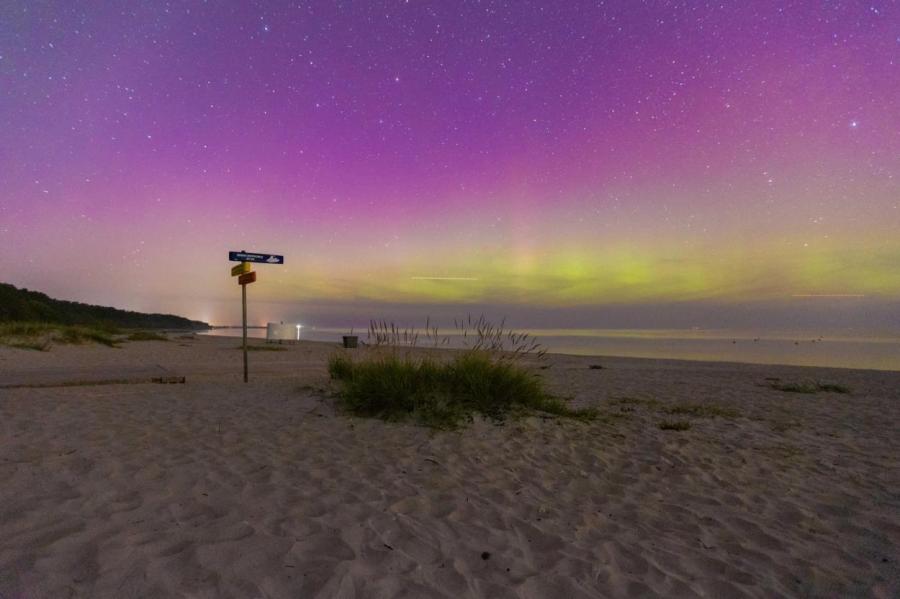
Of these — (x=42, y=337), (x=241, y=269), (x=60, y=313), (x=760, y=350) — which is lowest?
(x=760, y=350)

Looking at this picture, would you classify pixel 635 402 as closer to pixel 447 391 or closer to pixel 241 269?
pixel 447 391

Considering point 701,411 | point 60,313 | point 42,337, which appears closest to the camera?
point 701,411

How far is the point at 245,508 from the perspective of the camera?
12.7 feet

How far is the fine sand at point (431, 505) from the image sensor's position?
9.59 feet

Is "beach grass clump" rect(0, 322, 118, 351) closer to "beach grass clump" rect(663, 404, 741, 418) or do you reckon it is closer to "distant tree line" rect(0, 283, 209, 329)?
"distant tree line" rect(0, 283, 209, 329)

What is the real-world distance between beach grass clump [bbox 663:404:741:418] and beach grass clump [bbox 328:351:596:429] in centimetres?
Result: 185

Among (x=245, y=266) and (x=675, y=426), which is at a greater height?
(x=245, y=266)

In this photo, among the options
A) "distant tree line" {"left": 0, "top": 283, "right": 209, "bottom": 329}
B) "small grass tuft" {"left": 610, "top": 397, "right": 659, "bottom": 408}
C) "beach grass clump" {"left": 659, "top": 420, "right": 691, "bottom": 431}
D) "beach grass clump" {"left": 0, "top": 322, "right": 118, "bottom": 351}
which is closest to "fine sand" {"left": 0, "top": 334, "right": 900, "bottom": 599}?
"beach grass clump" {"left": 659, "top": 420, "right": 691, "bottom": 431}

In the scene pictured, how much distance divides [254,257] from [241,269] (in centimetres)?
38

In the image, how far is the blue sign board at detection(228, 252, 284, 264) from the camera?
10383 mm

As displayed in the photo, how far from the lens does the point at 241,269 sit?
34.5ft

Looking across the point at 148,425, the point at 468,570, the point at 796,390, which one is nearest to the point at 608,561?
the point at 468,570

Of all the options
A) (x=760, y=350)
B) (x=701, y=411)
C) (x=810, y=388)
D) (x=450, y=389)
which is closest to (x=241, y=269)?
(x=450, y=389)

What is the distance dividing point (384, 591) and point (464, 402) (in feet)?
16.5
